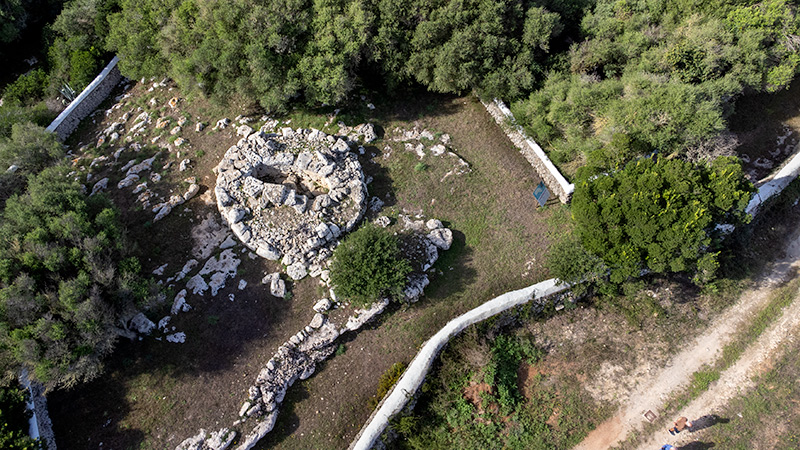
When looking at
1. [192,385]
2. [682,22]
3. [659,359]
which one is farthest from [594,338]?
[682,22]

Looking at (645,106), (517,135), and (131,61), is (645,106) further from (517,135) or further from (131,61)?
(131,61)

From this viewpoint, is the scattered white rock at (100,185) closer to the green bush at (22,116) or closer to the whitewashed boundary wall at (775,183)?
the green bush at (22,116)

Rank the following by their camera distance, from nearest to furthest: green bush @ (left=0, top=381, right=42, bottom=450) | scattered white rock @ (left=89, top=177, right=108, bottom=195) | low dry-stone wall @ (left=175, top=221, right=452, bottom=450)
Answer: green bush @ (left=0, top=381, right=42, bottom=450)
low dry-stone wall @ (left=175, top=221, right=452, bottom=450)
scattered white rock @ (left=89, top=177, right=108, bottom=195)

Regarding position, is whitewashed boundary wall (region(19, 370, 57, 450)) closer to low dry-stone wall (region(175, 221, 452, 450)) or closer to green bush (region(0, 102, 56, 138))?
low dry-stone wall (region(175, 221, 452, 450))

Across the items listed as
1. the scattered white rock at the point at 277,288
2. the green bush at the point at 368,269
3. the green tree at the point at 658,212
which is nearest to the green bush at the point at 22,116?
the scattered white rock at the point at 277,288

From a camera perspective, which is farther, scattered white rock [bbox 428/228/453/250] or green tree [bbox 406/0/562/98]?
green tree [bbox 406/0/562/98]

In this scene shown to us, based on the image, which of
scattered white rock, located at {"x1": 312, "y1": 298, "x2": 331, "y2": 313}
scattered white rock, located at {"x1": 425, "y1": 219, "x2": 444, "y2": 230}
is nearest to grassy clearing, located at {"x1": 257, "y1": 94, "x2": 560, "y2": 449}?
scattered white rock, located at {"x1": 425, "y1": 219, "x2": 444, "y2": 230}
